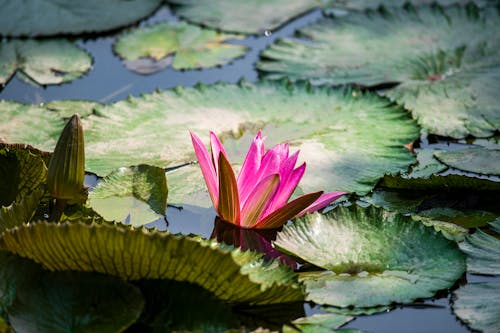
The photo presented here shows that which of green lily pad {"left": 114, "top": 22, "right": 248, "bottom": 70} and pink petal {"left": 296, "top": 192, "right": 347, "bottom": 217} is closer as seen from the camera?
pink petal {"left": 296, "top": 192, "right": 347, "bottom": 217}

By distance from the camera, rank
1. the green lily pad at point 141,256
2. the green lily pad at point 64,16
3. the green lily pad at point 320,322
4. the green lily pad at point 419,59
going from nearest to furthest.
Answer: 1. the green lily pad at point 141,256
2. the green lily pad at point 320,322
3. the green lily pad at point 419,59
4. the green lily pad at point 64,16

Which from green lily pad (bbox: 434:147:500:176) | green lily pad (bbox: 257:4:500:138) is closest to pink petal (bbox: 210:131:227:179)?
green lily pad (bbox: 434:147:500:176)

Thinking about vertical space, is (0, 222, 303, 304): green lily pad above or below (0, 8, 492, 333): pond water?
above

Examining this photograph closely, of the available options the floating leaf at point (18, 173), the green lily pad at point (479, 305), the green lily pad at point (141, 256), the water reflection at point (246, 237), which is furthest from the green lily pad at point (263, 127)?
the green lily pad at point (141, 256)

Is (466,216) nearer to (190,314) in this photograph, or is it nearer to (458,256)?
(458,256)

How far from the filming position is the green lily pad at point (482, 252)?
1781mm

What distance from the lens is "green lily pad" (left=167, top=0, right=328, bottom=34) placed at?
3342 mm

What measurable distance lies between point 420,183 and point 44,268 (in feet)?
3.36

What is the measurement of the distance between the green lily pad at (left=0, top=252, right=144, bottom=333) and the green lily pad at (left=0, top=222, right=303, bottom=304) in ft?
0.08

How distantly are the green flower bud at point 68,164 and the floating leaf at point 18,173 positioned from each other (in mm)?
55

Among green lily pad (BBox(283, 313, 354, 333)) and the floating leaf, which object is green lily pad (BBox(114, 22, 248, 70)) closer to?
the floating leaf

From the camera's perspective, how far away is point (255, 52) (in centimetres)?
314

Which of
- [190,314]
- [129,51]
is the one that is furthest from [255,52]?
[190,314]

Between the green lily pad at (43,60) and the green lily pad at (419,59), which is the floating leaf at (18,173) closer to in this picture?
the green lily pad at (43,60)
